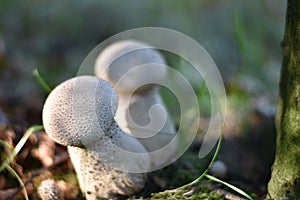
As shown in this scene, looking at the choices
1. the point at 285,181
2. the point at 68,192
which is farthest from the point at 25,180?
the point at 285,181

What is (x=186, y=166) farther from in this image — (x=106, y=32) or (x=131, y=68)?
(x=106, y=32)

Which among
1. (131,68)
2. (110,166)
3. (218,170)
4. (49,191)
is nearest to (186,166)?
(218,170)

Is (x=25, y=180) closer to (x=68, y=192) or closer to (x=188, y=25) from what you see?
(x=68, y=192)

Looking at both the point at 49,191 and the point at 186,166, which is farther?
the point at 186,166

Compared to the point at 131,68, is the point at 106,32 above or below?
below

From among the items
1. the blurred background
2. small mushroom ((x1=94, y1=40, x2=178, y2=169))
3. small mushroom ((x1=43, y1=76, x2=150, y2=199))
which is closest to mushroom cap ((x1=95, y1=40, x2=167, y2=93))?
small mushroom ((x1=94, y1=40, x2=178, y2=169))

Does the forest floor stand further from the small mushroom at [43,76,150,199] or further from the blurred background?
the blurred background

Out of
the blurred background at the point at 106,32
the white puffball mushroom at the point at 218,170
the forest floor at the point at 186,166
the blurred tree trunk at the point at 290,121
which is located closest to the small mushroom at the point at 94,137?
the forest floor at the point at 186,166
